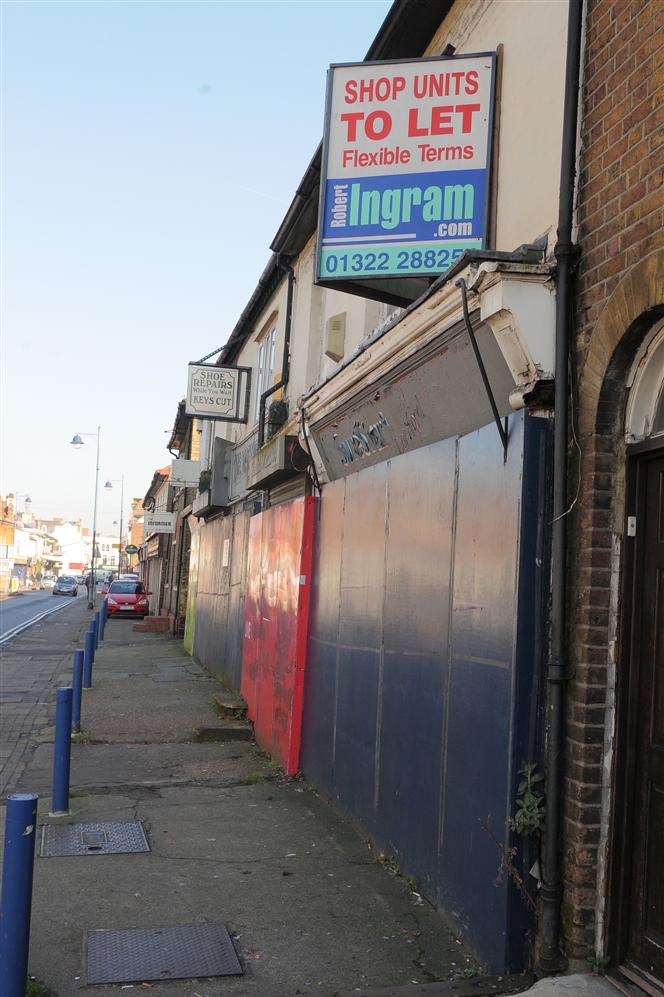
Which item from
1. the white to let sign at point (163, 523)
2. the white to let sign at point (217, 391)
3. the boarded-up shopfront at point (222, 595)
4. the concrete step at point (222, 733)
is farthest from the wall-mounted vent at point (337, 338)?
the white to let sign at point (163, 523)

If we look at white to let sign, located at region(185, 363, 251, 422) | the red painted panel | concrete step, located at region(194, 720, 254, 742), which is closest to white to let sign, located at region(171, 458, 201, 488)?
white to let sign, located at region(185, 363, 251, 422)

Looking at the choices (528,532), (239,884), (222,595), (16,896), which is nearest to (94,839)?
(239,884)

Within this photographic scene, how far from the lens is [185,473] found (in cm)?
2275

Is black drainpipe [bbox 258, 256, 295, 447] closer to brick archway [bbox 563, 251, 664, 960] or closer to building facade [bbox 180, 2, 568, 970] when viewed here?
building facade [bbox 180, 2, 568, 970]

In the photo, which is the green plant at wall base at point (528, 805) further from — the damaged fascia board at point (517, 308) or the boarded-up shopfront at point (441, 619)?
the damaged fascia board at point (517, 308)

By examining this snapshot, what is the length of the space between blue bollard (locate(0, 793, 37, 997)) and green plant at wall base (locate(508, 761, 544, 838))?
2192mm

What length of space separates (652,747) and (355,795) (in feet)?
11.7

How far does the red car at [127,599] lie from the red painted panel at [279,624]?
85.0ft

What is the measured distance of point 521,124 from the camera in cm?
573

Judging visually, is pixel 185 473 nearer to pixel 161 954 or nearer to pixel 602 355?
pixel 161 954

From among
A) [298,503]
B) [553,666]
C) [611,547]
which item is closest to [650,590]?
[611,547]

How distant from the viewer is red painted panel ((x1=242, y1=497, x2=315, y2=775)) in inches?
358

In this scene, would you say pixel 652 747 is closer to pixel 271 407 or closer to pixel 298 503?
pixel 298 503

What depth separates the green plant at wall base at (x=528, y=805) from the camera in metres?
4.43
